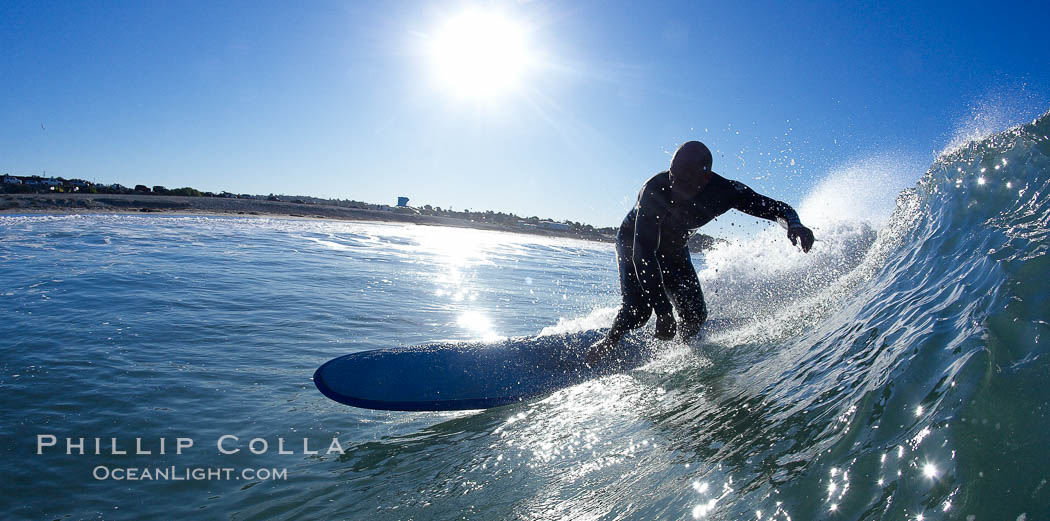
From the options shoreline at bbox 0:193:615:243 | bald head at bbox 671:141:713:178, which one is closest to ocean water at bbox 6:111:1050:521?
bald head at bbox 671:141:713:178

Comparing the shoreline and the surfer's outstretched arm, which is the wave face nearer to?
the surfer's outstretched arm

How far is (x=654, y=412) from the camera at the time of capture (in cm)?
360

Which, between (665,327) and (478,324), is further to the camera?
(478,324)

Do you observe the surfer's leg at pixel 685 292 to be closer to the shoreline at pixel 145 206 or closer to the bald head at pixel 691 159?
the bald head at pixel 691 159

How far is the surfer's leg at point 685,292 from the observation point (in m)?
5.34

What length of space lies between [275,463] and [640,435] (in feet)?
7.39

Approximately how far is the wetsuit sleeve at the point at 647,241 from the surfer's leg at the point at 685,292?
64 centimetres

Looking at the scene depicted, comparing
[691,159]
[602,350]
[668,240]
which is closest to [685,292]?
[668,240]

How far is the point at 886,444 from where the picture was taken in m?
1.86

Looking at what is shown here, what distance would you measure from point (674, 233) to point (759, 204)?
0.82 metres

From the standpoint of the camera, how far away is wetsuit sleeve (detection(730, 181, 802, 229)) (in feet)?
15.6

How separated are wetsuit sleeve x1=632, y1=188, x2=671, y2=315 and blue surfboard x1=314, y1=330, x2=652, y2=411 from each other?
3.09ft

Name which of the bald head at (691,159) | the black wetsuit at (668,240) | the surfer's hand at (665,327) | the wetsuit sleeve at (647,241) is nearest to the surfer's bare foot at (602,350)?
the black wetsuit at (668,240)

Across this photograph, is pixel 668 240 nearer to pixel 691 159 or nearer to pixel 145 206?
pixel 691 159
